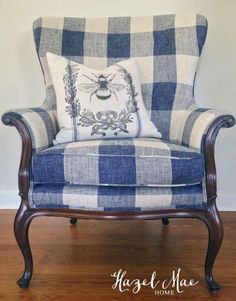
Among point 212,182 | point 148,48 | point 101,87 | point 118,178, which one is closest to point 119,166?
point 118,178

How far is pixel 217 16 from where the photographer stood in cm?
171

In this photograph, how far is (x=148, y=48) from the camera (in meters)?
1.53

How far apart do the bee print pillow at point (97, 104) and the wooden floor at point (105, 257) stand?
0.50m

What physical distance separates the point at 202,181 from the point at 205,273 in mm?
345

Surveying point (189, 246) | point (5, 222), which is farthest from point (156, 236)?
point (5, 222)

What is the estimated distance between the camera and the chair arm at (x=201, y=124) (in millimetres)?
1046

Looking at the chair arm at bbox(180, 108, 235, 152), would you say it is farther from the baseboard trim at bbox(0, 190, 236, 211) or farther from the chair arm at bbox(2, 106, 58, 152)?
the baseboard trim at bbox(0, 190, 236, 211)

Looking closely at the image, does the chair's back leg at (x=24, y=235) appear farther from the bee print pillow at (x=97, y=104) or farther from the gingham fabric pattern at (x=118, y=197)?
the bee print pillow at (x=97, y=104)

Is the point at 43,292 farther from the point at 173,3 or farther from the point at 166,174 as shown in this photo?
the point at 173,3

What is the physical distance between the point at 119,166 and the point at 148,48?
0.79 m

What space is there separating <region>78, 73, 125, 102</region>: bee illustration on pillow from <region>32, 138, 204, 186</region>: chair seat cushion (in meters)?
0.32

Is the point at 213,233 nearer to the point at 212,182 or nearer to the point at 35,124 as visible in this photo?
the point at 212,182

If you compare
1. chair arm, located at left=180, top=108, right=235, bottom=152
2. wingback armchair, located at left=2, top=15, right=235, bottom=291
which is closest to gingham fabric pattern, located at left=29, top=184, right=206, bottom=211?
wingback armchair, located at left=2, top=15, right=235, bottom=291

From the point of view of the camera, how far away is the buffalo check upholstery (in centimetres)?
100
